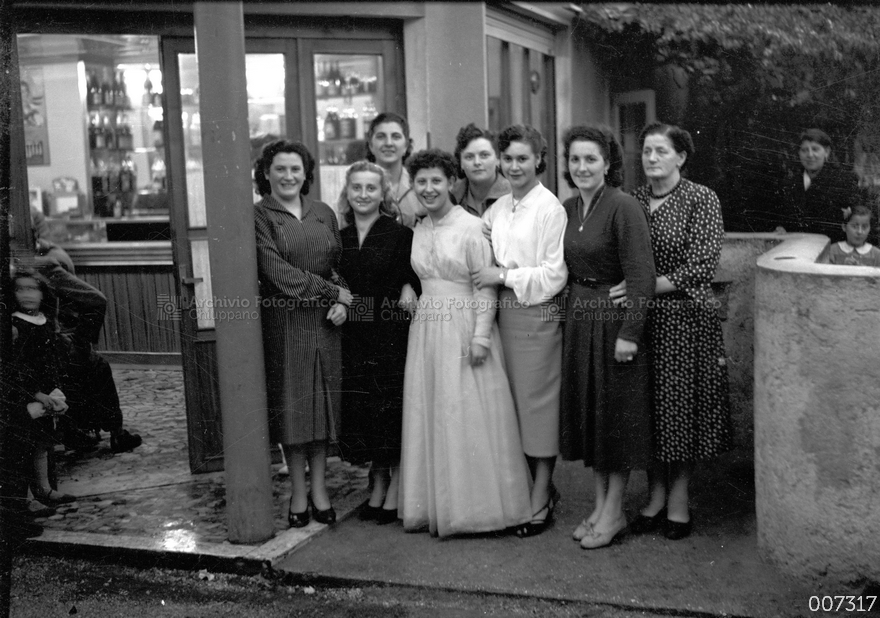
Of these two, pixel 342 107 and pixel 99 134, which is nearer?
pixel 342 107

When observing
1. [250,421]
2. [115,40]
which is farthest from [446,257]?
[115,40]

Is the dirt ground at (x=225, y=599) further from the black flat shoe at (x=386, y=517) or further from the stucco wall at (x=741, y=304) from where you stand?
the stucco wall at (x=741, y=304)

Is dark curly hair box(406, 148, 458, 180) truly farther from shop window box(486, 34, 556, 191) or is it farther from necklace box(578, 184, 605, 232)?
shop window box(486, 34, 556, 191)

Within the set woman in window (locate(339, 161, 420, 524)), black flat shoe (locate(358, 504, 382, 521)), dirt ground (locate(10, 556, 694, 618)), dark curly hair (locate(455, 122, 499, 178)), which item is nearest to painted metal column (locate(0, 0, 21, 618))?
dirt ground (locate(10, 556, 694, 618))

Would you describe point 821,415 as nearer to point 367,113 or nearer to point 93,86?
point 367,113

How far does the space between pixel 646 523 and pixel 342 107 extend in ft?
11.0

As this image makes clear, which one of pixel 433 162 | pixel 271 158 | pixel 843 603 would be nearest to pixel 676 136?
pixel 433 162

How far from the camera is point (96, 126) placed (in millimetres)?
10547

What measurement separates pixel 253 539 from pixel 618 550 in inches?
67.7

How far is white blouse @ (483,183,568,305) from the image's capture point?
422cm

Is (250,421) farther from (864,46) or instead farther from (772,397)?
(864,46)

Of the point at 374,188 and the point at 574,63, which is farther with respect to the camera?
the point at 574,63

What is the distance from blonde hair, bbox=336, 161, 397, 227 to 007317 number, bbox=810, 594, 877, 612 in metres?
2.59

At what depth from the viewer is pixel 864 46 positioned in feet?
20.4
